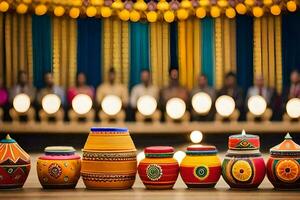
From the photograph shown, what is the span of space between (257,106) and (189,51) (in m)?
2.20

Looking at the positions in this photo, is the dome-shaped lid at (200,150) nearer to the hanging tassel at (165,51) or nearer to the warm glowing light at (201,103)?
the warm glowing light at (201,103)

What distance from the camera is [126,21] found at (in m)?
11.2

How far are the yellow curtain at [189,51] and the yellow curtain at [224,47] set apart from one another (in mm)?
301

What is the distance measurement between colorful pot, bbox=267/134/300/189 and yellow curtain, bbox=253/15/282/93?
7776mm

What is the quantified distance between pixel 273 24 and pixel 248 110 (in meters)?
1.92

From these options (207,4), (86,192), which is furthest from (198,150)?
(207,4)

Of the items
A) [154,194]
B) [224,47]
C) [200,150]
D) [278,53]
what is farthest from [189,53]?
[154,194]

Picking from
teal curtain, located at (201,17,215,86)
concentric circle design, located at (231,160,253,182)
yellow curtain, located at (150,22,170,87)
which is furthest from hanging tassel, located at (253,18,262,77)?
concentric circle design, located at (231,160,253,182)

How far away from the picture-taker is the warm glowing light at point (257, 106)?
30.3 ft

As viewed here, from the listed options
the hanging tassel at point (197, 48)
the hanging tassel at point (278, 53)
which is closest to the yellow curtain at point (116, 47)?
the hanging tassel at point (197, 48)

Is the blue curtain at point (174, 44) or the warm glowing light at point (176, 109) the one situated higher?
the blue curtain at point (174, 44)

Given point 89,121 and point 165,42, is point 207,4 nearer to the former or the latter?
point 165,42

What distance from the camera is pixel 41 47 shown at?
35.3 ft

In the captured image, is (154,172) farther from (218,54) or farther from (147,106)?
(218,54)
